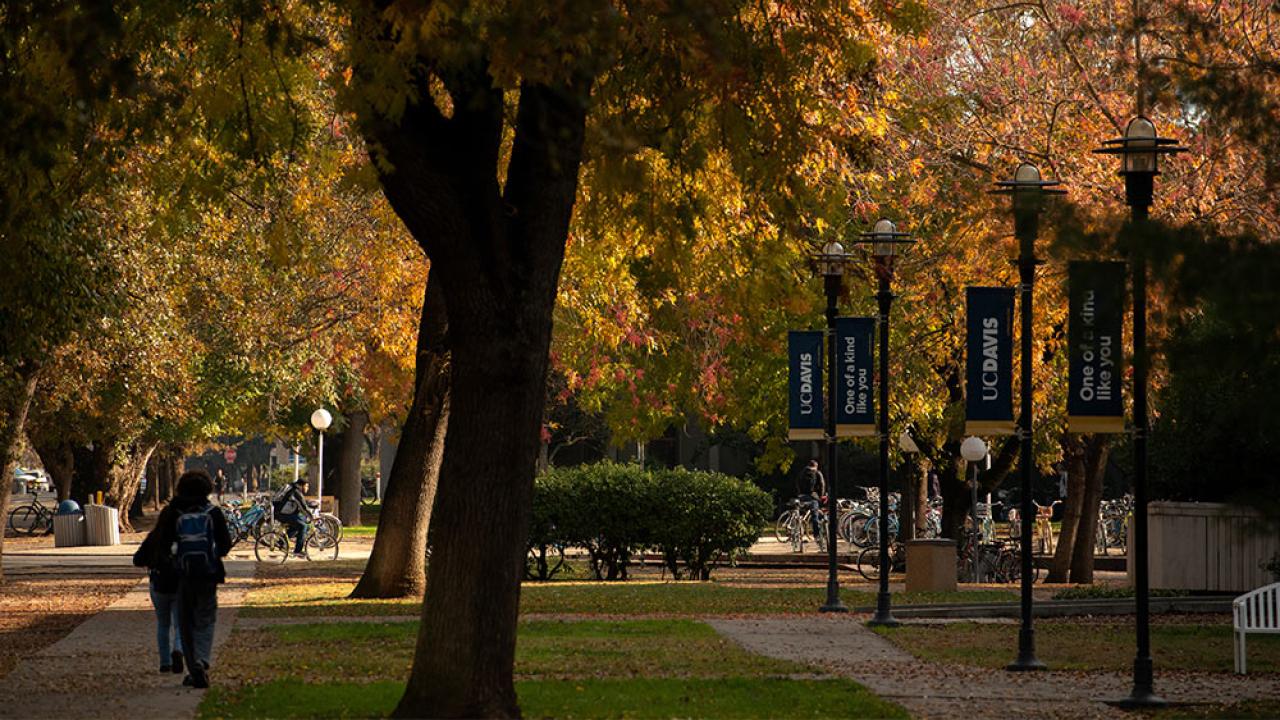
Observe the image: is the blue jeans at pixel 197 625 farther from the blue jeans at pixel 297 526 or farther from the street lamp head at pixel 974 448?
the blue jeans at pixel 297 526

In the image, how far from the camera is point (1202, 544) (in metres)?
26.2

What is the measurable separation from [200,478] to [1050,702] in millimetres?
6677

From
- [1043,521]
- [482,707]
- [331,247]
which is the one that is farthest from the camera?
[1043,521]

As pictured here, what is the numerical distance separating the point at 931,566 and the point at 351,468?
31.8 meters

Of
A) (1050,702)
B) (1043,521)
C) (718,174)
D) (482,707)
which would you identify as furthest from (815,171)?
(1043,521)

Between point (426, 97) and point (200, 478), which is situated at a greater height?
point (426, 97)

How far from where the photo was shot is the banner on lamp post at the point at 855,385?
2400 cm

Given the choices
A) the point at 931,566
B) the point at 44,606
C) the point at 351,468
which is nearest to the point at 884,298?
the point at 931,566

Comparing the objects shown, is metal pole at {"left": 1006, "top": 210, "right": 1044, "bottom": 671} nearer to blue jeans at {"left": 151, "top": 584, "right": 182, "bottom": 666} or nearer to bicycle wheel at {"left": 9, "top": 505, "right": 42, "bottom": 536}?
blue jeans at {"left": 151, "top": 584, "right": 182, "bottom": 666}

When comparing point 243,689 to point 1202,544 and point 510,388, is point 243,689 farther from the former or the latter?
point 1202,544

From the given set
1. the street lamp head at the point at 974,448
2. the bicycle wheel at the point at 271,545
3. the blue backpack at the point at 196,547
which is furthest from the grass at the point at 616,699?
the bicycle wheel at the point at 271,545

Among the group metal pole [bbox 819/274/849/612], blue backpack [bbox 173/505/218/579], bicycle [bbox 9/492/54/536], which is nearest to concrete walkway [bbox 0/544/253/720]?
blue backpack [bbox 173/505/218/579]

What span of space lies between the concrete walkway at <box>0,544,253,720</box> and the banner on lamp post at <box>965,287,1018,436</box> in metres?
7.07

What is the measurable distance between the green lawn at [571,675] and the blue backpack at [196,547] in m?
0.88
